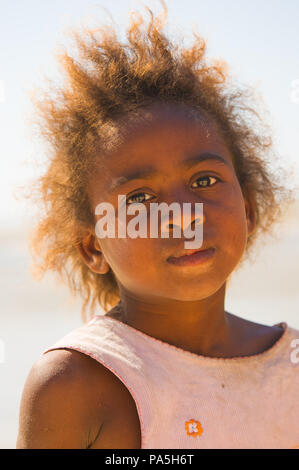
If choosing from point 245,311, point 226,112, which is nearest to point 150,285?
point 226,112

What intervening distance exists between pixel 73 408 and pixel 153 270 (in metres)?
0.43

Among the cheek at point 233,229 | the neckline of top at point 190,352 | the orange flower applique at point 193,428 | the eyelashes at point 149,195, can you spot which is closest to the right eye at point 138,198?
the eyelashes at point 149,195

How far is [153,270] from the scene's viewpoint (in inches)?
72.1

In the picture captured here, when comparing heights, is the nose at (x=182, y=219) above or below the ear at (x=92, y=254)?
above

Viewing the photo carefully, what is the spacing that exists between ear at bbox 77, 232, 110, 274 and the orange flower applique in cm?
64

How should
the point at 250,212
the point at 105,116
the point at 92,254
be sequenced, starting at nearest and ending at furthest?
the point at 105,116 < the point at 92,254 < the point at 250,212

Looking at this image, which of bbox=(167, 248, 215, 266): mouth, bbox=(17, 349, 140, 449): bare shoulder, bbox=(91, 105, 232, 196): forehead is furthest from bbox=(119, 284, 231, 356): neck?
bbox=(91, 105, 232, 196): forehead

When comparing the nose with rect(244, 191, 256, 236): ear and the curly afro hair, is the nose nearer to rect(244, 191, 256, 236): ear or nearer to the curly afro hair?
the curly afro hair

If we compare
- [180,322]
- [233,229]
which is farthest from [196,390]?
[233,229]

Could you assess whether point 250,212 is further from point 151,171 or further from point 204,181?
point 151,171

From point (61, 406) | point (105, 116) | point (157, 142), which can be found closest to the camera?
point (61, 406)

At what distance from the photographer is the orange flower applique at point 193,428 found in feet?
5.60

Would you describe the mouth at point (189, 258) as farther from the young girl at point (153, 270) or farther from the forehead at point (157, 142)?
the forehead at point (157, 142)

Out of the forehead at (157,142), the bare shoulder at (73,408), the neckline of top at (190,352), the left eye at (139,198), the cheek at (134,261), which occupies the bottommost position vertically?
the bare shoulder at (73,408)
